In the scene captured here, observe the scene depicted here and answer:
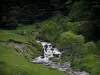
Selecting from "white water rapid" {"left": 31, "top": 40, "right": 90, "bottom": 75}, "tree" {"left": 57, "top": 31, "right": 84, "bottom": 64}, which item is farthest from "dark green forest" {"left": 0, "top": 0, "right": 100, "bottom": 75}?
"white water rapid" {"left": 31, "top": 40, "right": 90, "bottom": 75}

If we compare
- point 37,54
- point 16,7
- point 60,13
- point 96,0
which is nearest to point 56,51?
point 37,54

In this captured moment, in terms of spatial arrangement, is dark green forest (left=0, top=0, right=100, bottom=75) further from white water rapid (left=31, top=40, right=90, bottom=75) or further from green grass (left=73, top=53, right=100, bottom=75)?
white water rapid (left=31, top=40, right=90, bottom=75)

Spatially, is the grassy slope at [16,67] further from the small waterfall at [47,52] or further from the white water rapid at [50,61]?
the small waterfall at [47,52]

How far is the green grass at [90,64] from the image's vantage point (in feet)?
133

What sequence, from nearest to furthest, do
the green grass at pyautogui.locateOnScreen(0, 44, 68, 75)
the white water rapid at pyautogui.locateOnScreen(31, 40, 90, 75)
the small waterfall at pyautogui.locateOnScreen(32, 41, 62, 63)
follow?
the green grass at pyautogui.locateOnScreen(0, 44, 68, 75)
the white water rapid at pyautogui.locateOnScreen(31, 40, 90, 75)
the small waterfall at pyautogui.locateOnScreen(32, 41, 62, 63)

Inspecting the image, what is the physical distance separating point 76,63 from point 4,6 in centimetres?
3885

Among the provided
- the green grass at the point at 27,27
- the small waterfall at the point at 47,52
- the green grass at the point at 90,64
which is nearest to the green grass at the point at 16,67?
the green grass at the point at 90,64

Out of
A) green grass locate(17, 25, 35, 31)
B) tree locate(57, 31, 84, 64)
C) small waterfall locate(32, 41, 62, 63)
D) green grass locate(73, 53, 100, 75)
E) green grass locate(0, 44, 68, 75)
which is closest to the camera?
green grass locate(0, 44, 68, 75)

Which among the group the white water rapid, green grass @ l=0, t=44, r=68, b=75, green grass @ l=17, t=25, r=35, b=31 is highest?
green grass @ l=17, t=25, r=35, b=31

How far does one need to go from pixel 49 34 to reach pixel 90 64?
56.3 feet

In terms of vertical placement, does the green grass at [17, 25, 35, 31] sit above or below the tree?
above

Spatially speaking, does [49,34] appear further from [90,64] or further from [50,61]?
[90,64]

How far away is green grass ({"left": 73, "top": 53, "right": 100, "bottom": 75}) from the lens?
133ft

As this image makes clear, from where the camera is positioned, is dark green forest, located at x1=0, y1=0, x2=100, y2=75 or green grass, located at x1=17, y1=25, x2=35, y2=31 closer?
dark green forest, located at x1=0, y1=0, x2=100, y2=75
